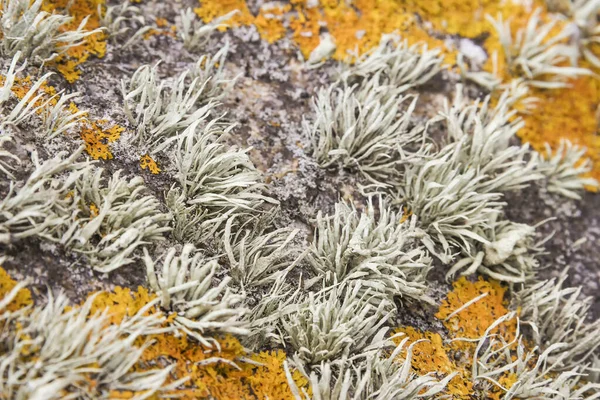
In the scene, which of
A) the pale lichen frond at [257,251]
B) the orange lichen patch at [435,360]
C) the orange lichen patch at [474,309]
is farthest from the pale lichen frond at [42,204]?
the orange lichen patch at [474,309]

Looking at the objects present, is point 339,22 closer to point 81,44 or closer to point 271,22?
point 271,22

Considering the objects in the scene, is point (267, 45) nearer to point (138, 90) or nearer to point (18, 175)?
point (138, 90)

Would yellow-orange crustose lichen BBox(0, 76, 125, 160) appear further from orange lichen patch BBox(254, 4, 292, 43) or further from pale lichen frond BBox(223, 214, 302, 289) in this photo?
orange lichen patch BBox(254, 4, 292, 43)

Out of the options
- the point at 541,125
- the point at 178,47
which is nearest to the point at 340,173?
the point at 178,47

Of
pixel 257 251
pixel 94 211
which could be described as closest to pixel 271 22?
pixel 257 251

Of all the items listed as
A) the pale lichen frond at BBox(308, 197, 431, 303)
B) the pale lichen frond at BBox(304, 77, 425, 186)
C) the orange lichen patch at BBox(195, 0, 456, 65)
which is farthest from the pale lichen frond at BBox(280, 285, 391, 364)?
the orange lichen patch at BBox(195, 0, 456, 65)
